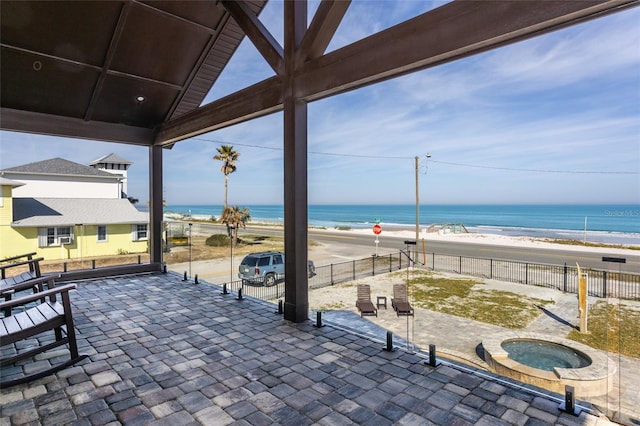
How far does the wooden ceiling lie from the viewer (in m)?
2.26

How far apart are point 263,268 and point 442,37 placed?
20.2 ft

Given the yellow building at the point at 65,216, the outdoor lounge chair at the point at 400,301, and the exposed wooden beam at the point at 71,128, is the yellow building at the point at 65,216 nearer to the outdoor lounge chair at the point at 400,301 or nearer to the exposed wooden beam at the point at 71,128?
the exposed wooden beam at the point at 71,128

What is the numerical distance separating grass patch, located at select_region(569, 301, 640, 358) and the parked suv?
5026 mm

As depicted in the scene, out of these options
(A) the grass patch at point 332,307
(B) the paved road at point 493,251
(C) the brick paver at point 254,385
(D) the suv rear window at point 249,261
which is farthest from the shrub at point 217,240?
(C) the brick paver at point 254,385

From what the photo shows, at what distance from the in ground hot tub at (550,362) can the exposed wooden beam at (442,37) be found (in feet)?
11.4

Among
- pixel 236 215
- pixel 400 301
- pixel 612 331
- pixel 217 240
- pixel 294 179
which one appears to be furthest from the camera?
pixel 236 215

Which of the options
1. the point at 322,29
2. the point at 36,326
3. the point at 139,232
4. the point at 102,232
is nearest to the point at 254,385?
the point at 36,326

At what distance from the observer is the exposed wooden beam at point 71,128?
4.76 meters

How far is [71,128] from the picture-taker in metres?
5.21

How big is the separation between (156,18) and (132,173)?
4.90m

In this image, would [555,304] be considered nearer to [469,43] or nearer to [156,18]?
[469,43]

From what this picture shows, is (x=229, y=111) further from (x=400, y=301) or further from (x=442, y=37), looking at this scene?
(x=400, y=301)

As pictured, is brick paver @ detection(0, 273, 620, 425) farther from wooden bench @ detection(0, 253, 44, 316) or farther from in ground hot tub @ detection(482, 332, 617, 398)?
in ground hot tub @ detection(482, 332, 617, 398)

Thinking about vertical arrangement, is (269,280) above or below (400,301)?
above
